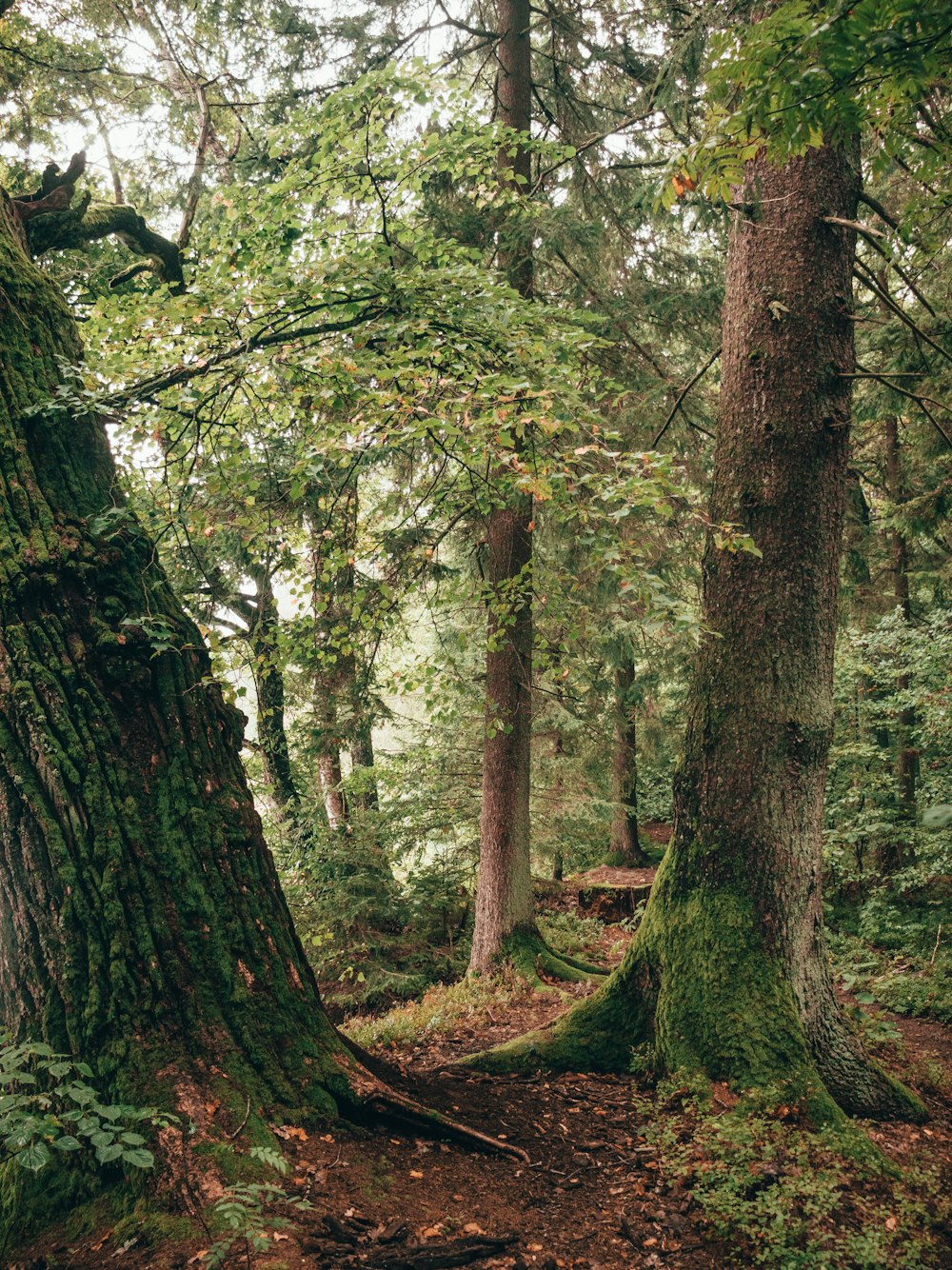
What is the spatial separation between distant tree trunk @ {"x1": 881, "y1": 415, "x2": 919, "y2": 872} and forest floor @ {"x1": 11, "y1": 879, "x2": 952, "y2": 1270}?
299 inches

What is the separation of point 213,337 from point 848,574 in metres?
9.01

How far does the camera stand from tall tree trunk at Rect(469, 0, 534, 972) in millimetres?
7938

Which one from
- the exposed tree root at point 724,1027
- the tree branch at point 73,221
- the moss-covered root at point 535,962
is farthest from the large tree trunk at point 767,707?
the tree branch at point 73,221

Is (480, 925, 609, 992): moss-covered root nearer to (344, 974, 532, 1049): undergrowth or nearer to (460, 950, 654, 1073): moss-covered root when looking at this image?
(344, 974, 532, 1049): undergrowth

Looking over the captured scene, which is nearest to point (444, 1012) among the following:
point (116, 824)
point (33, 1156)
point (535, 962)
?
point (535, 962)

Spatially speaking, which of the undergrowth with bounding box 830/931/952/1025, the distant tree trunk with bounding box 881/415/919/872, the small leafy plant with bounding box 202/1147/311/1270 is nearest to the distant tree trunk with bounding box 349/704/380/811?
the undergrowth with bounding box 830/931/952/1025

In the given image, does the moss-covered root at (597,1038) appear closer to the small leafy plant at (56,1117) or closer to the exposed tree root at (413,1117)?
the exposed tree root at (413,1117)

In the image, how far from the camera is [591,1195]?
3.46 metres

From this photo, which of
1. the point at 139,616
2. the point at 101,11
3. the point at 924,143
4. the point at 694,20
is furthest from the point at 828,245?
the point at 101,11

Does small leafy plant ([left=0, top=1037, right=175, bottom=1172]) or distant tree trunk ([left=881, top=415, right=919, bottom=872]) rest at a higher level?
distant tree trunk ([left=881, top=415, right=919, bottom=872])

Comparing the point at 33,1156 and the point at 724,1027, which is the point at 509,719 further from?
the point at 33,1156

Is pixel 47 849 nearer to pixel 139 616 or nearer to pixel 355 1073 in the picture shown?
pixel 139 616

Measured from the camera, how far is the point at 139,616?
3.44 meters

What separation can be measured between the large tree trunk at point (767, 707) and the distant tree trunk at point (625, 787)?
10.6m
